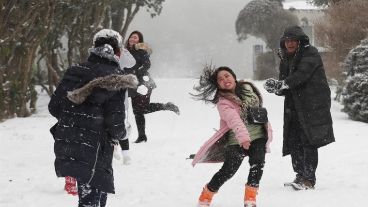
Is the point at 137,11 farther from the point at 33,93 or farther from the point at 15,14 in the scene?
the point at 15,14

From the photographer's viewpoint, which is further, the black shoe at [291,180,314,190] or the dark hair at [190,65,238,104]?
the black shoe at [291,180,314,190]

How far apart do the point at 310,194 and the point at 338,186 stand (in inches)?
22.4

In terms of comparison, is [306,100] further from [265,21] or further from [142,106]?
[265,21]

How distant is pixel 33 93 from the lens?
16.5 meters

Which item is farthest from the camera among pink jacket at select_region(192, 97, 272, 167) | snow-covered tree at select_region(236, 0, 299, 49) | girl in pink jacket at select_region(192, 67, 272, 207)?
snow-covered tree at select_region(236, 0, 299, 49)

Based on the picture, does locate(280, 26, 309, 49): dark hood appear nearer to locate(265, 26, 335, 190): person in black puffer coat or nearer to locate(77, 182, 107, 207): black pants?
locate(265, 26, 335, 190): person in black puffer coat

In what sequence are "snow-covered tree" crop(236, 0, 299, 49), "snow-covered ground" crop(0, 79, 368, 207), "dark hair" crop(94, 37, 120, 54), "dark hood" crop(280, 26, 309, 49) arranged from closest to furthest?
1. "dark hair" crop(94, 37, 120, 54)
2. "snow-covered ground" crop(0, 79, 368, 207)
3. "dark hood" crop(280, 26, 309, 49)
4. "snow-covered tree" crop(236, 0, 299, 49)

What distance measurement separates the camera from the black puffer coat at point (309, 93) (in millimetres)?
5586

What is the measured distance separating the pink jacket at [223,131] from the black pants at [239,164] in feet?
0.42

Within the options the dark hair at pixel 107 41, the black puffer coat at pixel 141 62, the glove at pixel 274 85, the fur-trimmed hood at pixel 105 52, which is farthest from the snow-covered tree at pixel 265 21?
the fur-trimmed hood at pixel 105 52

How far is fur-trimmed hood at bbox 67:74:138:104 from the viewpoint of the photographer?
3.80 m

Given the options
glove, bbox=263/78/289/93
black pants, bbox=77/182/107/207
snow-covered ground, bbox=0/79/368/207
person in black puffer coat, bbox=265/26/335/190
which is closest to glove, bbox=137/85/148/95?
snow-covered ground, bbox=0/79/368/207

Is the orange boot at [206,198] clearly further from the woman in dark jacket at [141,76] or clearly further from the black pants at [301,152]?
the woman in dark jacket at [141,76]

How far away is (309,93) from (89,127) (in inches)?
107
